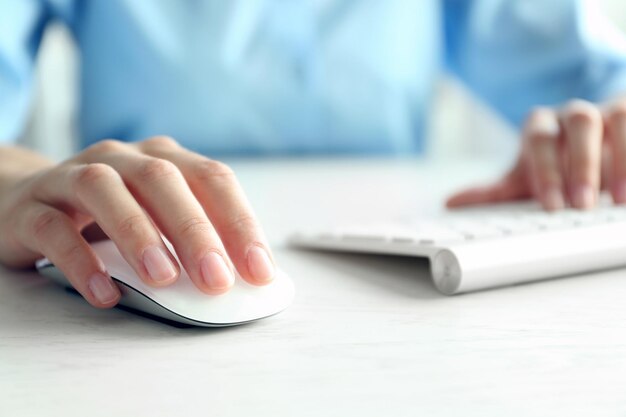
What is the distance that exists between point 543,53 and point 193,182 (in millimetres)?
955

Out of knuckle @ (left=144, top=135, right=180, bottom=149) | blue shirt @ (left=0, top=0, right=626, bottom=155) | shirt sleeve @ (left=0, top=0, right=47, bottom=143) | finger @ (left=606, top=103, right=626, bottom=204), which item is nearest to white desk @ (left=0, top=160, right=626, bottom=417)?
knuckle @ (left=144, top=135, right=180, bottom=149)

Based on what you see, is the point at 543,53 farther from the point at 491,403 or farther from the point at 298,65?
the point at 491,403

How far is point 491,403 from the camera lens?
298mm

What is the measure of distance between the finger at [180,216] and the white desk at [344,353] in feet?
0.10

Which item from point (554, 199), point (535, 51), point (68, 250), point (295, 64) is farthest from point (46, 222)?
point (535, 51)

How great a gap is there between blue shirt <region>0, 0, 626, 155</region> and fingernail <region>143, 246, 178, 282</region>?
874 mm

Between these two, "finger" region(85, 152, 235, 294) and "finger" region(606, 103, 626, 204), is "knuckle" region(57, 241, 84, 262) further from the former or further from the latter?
"finger" region(606, 103, 626, 204)

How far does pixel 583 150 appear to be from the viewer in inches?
29.0

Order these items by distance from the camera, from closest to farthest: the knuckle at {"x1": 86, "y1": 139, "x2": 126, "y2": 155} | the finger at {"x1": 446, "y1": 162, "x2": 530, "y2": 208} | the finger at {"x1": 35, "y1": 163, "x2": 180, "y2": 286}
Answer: the finger at {"x1": 35, "y1": 163, "x2": 180, "y2": 286} < the knuckle at {"x1": 86, "y1": 139, "x2": 126, "y2": 155} < the finger at {"x1": 446, "y1": 162, "x2": 530, "y2": 208}

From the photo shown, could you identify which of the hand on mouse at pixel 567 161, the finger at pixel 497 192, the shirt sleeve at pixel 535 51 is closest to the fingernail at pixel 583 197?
the hand on mouse at pixel 567 161

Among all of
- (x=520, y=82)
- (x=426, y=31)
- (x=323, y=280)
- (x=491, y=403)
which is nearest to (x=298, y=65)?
(x=426, y=31)

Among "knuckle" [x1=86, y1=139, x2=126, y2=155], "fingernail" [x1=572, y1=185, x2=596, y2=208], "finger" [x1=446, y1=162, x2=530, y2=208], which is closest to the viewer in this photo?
"knuckle" [x1=86, y1=139, x2=126, y2=155]

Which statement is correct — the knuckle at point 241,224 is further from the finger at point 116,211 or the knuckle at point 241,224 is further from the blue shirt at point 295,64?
the blue shirt at point 295,64

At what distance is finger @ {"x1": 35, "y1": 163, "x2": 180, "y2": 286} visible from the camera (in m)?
0.40
